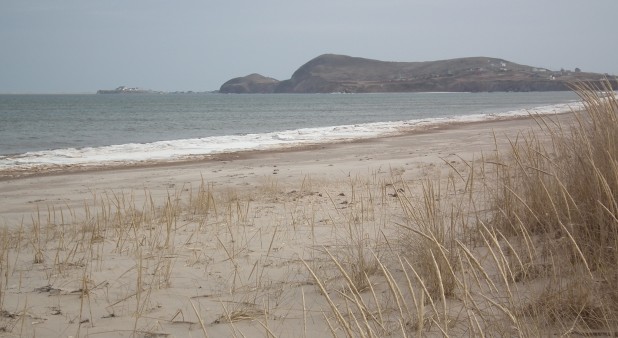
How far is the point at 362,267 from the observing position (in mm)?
3689

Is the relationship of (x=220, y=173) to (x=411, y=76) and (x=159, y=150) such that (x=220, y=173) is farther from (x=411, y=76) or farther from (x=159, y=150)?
(x=411, y=76)

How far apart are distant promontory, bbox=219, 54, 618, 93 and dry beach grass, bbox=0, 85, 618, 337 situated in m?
128

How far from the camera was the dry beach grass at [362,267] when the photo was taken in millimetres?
2830

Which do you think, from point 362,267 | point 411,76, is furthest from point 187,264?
point 411,76

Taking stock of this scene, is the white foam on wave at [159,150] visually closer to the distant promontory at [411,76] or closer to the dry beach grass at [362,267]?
the dry beach grass at [362,267]

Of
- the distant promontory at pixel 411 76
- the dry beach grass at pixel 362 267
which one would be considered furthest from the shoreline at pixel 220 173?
the distant promontory at pixel 411 76

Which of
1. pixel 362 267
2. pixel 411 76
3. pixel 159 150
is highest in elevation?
pixel 411 76

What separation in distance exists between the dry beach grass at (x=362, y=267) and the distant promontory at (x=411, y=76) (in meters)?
128

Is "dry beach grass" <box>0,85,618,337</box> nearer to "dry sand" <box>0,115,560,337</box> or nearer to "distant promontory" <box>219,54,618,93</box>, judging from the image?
"dry sand" <box>0,115,560,337</box>

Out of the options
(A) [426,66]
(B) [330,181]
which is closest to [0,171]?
(B) [330,181]

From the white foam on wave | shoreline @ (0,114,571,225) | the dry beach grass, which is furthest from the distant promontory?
the dry beach grass

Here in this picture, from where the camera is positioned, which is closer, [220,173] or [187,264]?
[187,264]

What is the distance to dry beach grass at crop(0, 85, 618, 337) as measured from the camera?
2.83 m

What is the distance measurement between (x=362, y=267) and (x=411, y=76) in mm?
168144
